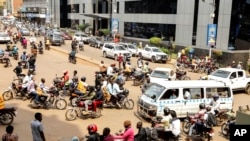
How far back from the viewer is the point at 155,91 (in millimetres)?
15180

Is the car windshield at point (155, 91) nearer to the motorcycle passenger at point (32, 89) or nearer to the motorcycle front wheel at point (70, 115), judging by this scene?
the motorcycle front wheel at point (70, 115)

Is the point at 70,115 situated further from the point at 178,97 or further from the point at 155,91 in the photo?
the point at 178,97

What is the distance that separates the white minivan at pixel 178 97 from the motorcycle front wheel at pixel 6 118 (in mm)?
5604

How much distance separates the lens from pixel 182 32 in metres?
46.8

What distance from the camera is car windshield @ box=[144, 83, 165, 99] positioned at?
48.8 feet

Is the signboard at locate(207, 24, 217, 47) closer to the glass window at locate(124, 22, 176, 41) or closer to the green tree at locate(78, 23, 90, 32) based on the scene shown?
the glass window at locate(124, 22, 176, 41)

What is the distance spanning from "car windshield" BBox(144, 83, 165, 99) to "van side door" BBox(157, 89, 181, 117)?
211 millimetres

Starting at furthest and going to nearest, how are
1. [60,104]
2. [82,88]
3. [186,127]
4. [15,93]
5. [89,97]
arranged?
[15,93]
[60,104]
[82,88]
[89,97]
[186,127]

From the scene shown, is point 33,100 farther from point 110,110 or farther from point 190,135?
point 190,135

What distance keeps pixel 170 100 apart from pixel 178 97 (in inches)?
16.7

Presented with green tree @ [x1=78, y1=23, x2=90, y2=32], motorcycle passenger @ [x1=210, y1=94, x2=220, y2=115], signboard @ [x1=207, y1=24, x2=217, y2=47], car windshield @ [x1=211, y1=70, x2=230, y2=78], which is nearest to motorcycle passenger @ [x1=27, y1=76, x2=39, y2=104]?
motorcycle passenger @ [x1=210, y1=94, x2=220, y2=115]

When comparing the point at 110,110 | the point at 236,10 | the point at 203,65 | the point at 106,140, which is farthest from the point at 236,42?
the point at 106,140

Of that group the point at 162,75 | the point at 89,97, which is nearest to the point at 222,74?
the point at 162,75

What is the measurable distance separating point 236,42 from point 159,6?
49.3 ft
